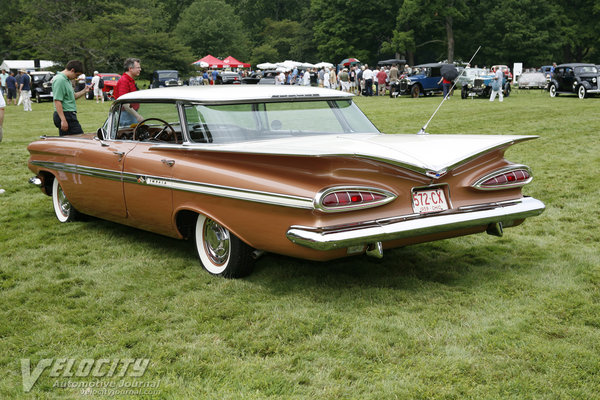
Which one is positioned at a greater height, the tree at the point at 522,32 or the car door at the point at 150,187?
the tree at the point at 522,32

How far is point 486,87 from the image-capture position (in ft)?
98.9

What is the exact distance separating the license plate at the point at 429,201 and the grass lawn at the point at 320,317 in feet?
1.95

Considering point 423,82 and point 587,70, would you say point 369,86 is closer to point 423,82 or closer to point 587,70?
point 423,82

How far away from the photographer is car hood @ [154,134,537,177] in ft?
13.5

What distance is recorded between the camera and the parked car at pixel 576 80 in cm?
2791

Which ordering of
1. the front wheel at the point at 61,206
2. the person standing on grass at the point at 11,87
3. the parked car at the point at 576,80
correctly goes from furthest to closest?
1. the person standing on grass at the point at 11,87
2. the parked car at the point at 576,80
3. the front wheel at the point at 61,206

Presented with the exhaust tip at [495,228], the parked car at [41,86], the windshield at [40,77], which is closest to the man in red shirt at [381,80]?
the parked car at [41,86]

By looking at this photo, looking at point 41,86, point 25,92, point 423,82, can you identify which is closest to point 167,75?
point 41,86

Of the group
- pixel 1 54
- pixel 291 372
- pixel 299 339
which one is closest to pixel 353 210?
pixel 299 339

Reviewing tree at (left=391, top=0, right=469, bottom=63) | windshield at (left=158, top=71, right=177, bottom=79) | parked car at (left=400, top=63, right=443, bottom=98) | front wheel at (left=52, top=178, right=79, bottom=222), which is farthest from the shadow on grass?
tree at (left=391, top=0, right=469, bottom=63)

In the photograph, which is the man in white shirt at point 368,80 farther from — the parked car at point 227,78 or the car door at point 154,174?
the car door at point 154,174

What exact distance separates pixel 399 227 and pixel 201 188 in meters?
1.55

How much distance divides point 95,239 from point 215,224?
193cm

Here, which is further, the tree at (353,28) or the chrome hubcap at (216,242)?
the tree at (353,28)
